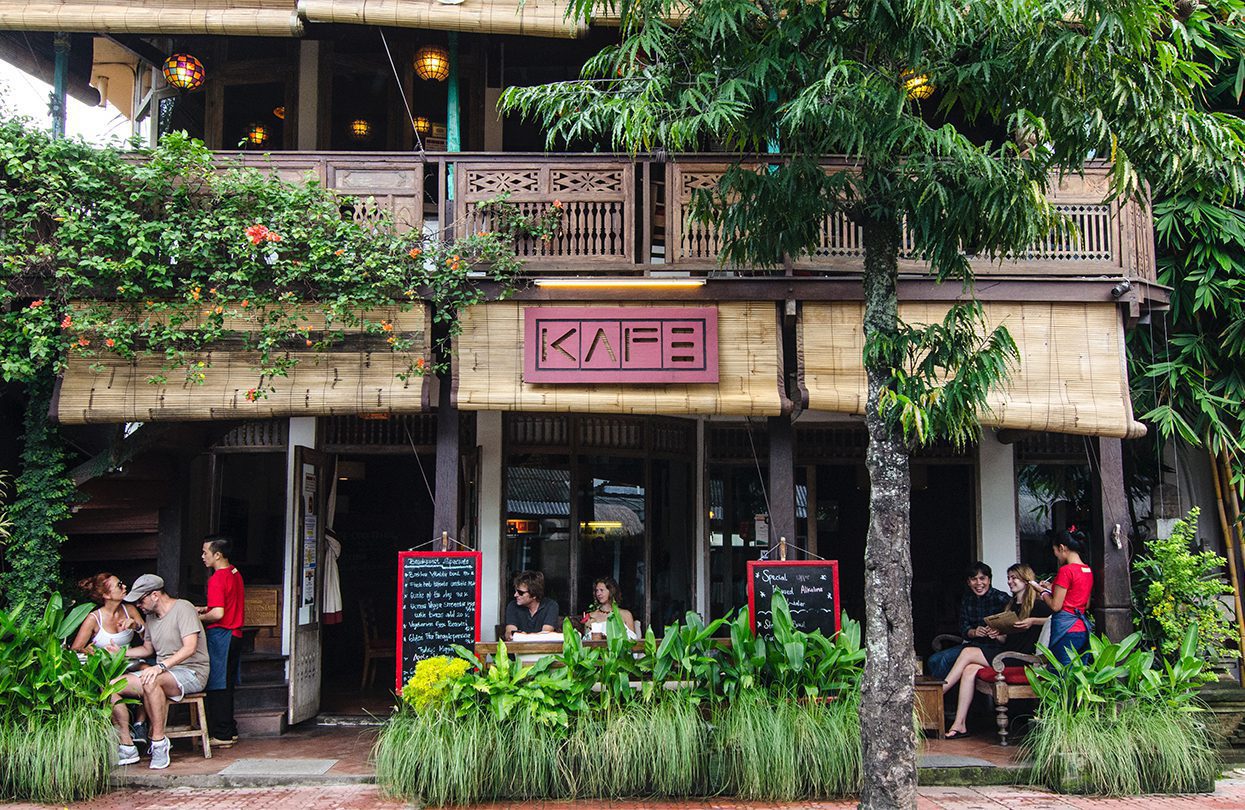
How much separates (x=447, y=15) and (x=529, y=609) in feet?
17.6

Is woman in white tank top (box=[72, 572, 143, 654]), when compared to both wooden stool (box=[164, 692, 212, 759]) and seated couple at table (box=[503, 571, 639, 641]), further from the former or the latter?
seated couple at table (box=[503, 571, 639, 641])

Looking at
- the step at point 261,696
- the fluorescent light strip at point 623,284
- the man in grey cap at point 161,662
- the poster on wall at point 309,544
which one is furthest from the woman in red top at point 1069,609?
the man in grey cap at point 161,662

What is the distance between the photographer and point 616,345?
8.80 meters

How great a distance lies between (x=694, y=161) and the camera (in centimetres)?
902

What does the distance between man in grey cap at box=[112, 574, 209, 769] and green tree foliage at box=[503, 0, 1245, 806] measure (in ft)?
16.2

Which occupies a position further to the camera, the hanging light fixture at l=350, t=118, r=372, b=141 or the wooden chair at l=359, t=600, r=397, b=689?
the wooden chair at l=359, t=600, r=397, b=689

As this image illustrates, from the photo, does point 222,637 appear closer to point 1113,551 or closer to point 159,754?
point 159,754

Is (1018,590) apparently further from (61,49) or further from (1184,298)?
(61,49)

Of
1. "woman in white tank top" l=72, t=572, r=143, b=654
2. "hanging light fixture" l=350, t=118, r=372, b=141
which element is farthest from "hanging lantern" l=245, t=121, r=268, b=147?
"woman in white tank top" l=72, t=572, r=143, b=654

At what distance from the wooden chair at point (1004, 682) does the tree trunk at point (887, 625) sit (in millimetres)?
2767

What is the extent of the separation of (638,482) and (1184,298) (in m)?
5.80

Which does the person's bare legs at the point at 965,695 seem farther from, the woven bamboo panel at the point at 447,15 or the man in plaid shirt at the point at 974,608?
the woven bamboo panel at the point at 447,15

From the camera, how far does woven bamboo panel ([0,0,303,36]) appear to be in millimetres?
9336

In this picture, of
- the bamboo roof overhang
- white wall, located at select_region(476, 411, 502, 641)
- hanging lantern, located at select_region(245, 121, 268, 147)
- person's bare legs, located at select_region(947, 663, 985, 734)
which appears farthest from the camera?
hanging lantern, located at select_region(245, 121, 268, 147)
